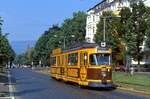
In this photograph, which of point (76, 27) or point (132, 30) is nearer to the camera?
point (132, 30)

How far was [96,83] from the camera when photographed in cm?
3488

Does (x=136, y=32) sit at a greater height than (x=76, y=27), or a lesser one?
lesser

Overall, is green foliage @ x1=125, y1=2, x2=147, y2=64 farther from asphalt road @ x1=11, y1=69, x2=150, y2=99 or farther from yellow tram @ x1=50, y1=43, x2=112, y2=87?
asphalt road @ x1=11, y1=69, x2=150, y2=99

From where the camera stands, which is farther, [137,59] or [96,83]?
[137,59]

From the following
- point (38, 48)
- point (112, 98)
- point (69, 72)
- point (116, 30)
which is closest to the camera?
point (112, 98)

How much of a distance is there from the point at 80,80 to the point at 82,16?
116 metres

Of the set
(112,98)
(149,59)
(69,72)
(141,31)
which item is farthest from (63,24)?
(112,98)

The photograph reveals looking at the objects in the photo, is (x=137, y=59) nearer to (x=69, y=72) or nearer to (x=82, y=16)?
(x=69, y=72)

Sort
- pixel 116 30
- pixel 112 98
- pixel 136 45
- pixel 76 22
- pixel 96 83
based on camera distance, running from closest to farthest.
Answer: pixel 112 98 → pixel 96 83 → pixel 136 45 → pixel 116 30 → pixel 76 22

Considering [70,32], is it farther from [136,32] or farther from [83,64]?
[83,64]

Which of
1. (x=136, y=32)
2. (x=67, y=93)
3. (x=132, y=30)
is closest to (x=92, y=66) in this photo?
(x=67, y=93)

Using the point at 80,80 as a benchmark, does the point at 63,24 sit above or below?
above

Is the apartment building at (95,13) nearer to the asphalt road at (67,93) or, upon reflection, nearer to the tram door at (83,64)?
the tram door at (83,64)

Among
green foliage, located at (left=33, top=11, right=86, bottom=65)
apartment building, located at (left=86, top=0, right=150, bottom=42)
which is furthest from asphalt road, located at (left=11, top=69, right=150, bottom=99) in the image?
green foliage, located at (left=33, top=11, right=86, bottom=65)
